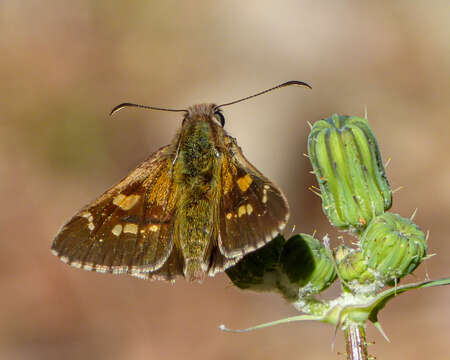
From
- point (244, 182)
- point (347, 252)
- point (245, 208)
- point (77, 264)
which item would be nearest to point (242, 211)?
point (245, 208)

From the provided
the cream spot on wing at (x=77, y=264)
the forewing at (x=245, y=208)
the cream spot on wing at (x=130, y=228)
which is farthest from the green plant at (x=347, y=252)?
the cream spot on wing at (x=77, y=264)

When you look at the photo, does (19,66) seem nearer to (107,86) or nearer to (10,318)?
(107,86)

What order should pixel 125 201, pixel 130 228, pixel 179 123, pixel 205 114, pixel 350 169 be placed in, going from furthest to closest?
pixel 179 123
pixel 205 114
pixel 125 201
pixel 130 228
pixel 350 169

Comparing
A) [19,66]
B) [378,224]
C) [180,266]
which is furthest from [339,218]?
[19,66]

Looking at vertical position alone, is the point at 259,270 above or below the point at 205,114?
below

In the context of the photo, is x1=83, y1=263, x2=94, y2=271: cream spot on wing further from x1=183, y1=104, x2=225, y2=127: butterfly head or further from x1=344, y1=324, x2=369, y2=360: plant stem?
x1=344, y1=324, x2=369, y2=360: plant stem

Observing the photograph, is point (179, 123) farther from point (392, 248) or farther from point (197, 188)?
point (392, 248)

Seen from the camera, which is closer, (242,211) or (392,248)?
(392,248)
